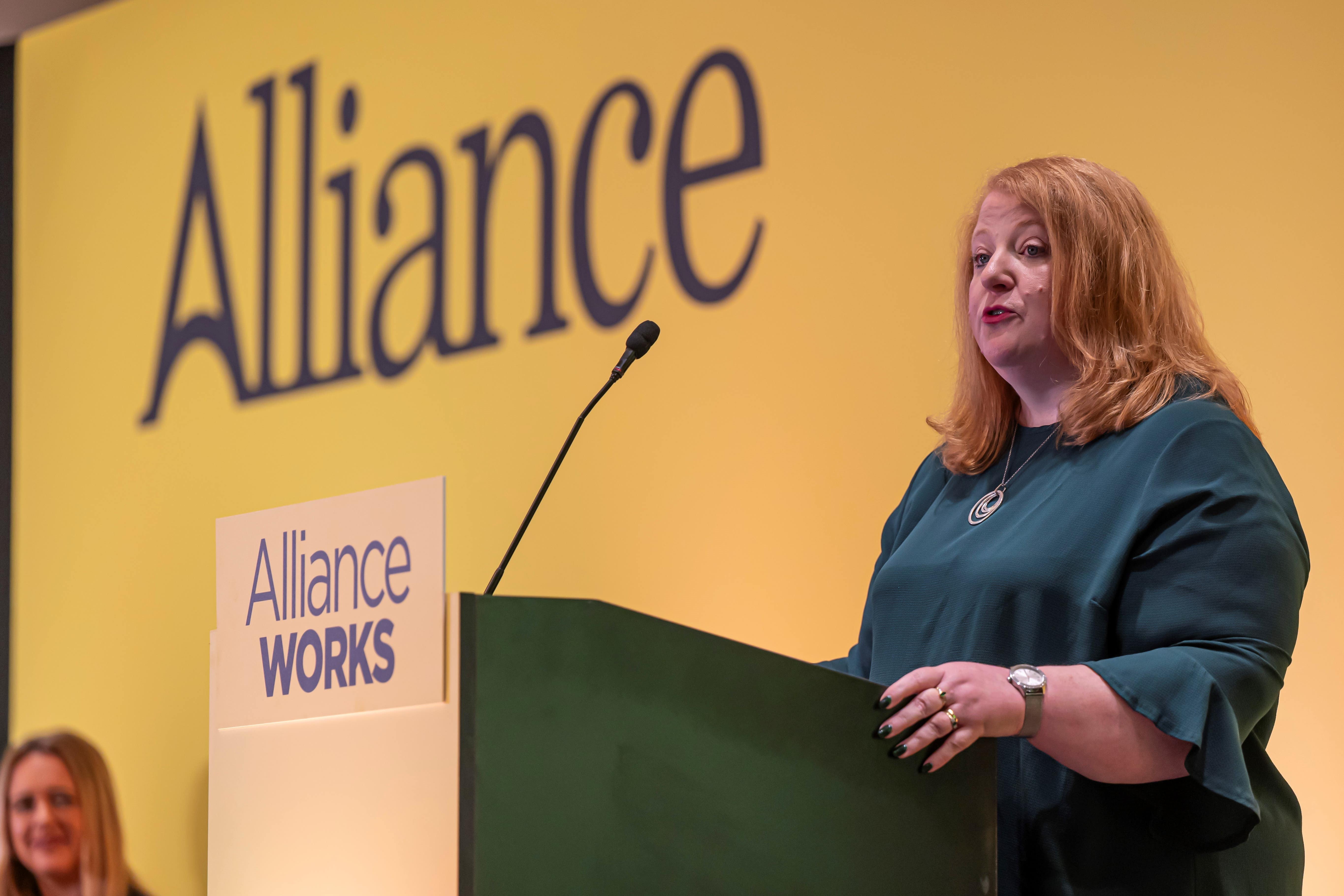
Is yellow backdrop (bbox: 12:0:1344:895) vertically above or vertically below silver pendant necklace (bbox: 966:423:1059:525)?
above

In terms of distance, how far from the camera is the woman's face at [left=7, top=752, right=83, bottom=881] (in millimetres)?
3139

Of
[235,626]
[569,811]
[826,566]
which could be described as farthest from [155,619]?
[569,811]

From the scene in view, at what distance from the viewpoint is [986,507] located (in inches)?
56.7

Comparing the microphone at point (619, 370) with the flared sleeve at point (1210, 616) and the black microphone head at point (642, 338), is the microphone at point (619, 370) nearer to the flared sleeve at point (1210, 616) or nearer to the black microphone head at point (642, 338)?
the black microphone head at point (642, 338)

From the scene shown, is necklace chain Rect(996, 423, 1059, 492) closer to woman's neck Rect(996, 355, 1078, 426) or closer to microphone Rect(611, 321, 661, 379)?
woman's neck Rect(996, 355, 1078, 426)

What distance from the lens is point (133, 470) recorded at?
389cm

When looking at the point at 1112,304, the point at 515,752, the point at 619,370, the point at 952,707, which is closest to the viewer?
the point at 515,752

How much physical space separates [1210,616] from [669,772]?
49cm

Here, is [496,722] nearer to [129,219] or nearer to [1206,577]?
[1206,577]

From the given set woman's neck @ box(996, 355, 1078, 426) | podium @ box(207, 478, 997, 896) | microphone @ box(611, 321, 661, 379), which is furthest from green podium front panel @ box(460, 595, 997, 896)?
microphone @ box(611, 321, 661, 379)

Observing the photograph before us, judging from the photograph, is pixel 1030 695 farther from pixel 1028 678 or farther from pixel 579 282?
pixel 579 282

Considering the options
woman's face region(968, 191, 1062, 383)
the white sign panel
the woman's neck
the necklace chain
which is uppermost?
woman's face region(968, 191, 1062, 383)

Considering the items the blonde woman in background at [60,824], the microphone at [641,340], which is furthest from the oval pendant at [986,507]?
the blonde woman in background at [60,824]

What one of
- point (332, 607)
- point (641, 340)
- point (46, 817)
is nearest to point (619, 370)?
point (641, 340)
